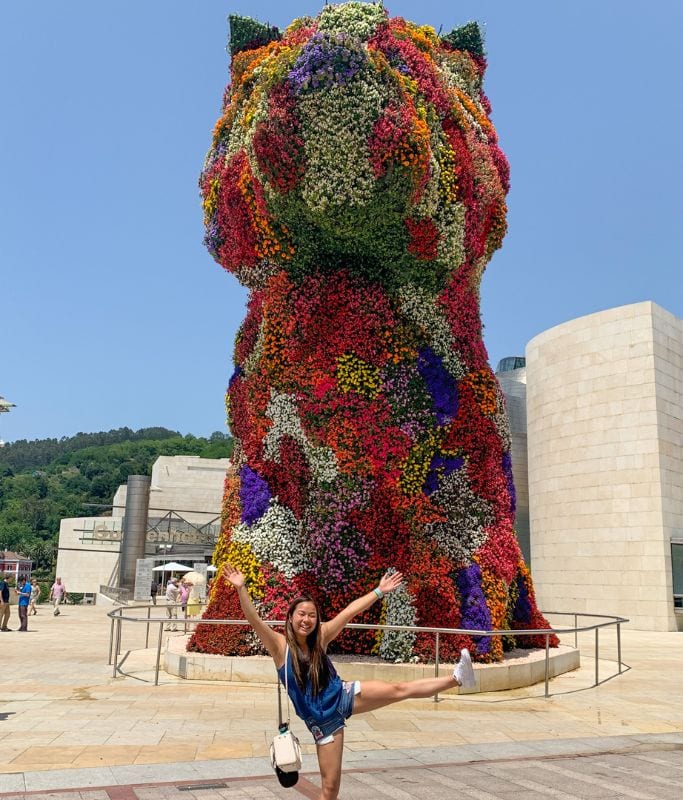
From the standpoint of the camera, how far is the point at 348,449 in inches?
444

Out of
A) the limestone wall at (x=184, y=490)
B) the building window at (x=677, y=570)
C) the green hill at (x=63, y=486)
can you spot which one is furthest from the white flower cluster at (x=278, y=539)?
the green hill at (x=63, y=486)

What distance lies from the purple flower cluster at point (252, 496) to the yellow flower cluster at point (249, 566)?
1.34 ft

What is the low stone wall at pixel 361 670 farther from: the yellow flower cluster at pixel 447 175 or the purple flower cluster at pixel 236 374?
the yellow flower cluster at pixel 447 175

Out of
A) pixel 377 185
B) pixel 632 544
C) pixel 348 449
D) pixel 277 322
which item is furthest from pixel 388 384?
pixel 632 544

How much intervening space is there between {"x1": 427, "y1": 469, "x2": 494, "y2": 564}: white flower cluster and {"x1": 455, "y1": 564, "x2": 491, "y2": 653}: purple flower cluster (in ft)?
0.72

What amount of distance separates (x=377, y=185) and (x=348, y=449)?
365 centimetres

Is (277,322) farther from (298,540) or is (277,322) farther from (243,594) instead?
(243,594)

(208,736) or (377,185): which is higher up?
(377,185)

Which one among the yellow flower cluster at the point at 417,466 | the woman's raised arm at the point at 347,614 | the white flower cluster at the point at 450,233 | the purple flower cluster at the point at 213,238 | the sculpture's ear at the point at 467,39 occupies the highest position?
the sculpture's ear at the point at 467,39

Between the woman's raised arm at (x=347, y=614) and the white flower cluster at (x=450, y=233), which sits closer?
the woman's raised arm at (x=347, y=614)

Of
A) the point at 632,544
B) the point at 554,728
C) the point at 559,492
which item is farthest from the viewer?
the point at 559,492

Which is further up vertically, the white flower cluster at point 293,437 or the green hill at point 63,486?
the green hill at point 63,486

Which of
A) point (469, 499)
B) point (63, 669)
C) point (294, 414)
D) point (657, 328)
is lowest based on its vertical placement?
point (63, 669)

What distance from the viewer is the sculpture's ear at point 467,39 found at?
13.5 metres
